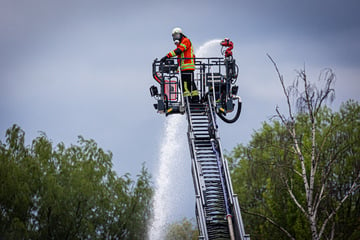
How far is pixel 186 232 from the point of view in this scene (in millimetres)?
38500

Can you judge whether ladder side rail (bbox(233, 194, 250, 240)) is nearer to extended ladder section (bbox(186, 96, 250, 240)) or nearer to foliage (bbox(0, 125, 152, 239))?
extended ladder section (bbox(186, 96, 250, 240))

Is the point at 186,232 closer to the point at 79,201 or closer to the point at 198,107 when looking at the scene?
the point at 79,201

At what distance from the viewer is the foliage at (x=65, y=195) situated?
70.0 feet

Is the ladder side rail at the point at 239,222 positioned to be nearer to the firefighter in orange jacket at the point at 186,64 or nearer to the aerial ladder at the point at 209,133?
the aerial ladder at the point at 209,133

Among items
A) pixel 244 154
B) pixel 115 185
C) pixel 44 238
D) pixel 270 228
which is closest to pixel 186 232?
pixel 244 154

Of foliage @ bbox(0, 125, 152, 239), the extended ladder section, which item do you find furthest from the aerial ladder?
foliage @ bbox(0, 125, 152, 239)

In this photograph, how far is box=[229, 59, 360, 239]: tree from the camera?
16.2 m

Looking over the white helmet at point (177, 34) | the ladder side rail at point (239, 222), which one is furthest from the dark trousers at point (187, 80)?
the ladder side rail at point (239, 222)

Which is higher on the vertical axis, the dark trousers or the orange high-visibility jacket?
the orange high-visibility jacket

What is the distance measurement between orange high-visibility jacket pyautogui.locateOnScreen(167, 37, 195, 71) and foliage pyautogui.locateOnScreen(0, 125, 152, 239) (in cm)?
747

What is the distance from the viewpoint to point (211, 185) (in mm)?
14586

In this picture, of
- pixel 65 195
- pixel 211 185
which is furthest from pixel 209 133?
pixel 65 195

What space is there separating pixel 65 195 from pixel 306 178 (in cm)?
926

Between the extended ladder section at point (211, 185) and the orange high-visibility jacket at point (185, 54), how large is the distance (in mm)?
1261
